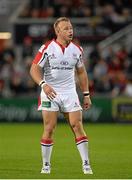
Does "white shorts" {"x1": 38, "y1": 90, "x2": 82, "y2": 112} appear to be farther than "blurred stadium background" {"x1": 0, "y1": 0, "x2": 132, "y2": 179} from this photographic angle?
No

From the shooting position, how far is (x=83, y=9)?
29.8m

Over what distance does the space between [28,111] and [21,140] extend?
22.2 ft

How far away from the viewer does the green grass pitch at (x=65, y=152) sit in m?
11.2

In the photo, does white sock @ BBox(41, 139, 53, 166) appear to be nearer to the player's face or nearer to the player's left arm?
the player's left arm

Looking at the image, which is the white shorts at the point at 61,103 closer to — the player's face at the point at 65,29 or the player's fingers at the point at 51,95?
the player's fingers at the point at 51,95

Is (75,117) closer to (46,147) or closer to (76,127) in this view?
(76,127)

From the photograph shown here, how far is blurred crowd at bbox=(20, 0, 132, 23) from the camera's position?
29.3 meters

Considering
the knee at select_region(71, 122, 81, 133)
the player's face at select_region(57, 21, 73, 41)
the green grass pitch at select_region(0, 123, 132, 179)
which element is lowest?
the green grass pitch at select_region(0, 123, 132, 179)

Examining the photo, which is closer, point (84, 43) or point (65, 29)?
point (65, 29)

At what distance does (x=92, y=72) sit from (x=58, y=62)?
15222mm

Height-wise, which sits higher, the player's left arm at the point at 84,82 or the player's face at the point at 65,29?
the player's face at the point at 65,29

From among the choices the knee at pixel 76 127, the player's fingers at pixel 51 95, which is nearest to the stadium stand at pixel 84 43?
the knee at pixel 76 127

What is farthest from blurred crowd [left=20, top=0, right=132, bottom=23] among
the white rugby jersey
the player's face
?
the player's face

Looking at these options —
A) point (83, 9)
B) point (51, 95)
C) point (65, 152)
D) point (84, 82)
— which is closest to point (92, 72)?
point (83, 9)
